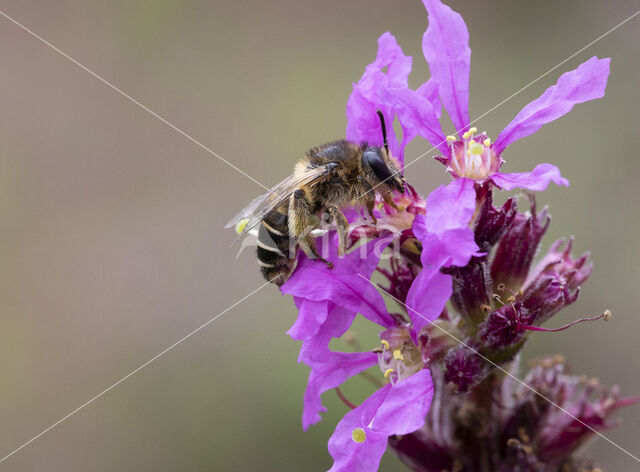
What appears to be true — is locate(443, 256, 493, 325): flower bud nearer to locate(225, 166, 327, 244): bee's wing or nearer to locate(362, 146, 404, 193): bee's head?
locate(362, 146, 404, 193): bee's head

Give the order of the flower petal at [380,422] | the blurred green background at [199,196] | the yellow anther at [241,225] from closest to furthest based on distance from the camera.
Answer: the flower petal at [380,422]
the yellow anther at [241,225]
the blurred green background at [199,196]

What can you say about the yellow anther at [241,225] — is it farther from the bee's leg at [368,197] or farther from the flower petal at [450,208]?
the flower petal at [450,208]

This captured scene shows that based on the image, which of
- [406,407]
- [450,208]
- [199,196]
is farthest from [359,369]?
[199,196]

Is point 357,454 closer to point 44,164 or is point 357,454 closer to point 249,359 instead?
point 249,359

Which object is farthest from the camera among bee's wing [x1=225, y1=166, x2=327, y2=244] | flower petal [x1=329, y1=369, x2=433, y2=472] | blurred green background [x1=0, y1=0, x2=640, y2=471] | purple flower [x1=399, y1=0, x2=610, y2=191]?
blurred green background [x1=0, y1=0, x2=640, y2=471]

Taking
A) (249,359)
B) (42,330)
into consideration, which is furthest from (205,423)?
(42,330)

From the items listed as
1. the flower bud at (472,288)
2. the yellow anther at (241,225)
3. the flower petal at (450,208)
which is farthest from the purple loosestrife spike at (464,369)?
the yellow anther at (241,225)

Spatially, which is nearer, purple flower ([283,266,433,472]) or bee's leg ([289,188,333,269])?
purple flower ([283,266,433,472])

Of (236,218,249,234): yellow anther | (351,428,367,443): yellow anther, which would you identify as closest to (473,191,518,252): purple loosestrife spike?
(351,428,367,443): yellow anther

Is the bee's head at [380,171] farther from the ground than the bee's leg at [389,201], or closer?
farther from the ground
